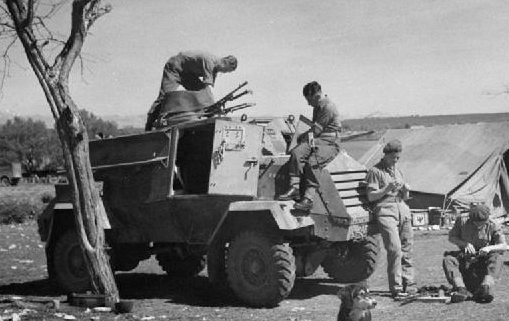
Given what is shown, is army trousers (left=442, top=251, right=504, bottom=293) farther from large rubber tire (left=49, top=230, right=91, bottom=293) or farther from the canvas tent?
the canvas tent

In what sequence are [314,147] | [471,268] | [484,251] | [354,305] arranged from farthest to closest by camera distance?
[314,147] < [471,268] < [484,251] < [354,305]

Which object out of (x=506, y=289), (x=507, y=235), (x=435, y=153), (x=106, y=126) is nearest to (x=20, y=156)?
(x=106, y=126)

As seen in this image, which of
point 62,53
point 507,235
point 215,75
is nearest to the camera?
point 62,53

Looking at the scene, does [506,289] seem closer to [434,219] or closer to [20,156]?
[434,219]

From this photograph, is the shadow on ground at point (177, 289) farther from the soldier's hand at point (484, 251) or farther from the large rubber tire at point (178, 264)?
the soldier's hand at point (484, 251)

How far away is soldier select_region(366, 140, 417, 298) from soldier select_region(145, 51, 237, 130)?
286 centimetres

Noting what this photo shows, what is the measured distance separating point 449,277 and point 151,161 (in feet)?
13.7

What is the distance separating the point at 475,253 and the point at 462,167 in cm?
1331

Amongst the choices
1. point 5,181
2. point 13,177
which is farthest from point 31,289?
point 5,181

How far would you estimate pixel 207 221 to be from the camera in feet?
32.3

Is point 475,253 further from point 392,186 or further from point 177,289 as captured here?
point 177,289

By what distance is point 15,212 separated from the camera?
91.5ft

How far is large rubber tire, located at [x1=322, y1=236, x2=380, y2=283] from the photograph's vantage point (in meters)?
10.2

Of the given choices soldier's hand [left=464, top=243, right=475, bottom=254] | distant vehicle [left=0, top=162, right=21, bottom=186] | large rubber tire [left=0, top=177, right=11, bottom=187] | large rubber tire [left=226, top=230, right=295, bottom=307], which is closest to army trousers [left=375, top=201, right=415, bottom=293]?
soldier's hand [left=464, top=243, right=475, bottom=254]
